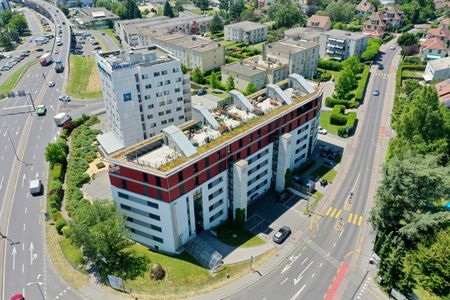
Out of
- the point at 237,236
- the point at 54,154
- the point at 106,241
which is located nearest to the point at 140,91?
the point at 54,154

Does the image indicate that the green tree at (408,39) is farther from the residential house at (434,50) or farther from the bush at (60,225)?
the bush at (60,225)

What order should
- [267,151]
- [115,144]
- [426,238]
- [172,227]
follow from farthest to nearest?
[115,144], [267,151], [172,227], [426,238]

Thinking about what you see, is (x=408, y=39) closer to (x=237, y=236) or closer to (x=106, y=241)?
(x=237, y=236)

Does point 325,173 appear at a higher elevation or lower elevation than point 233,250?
higher

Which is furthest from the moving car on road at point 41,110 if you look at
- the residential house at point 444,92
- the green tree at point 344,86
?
the residential house at point 444,92

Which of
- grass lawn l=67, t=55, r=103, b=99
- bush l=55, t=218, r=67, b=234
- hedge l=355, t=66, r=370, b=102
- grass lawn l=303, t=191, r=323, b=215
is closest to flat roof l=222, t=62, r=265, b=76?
hedge l=355, t=66, r=370, b=102

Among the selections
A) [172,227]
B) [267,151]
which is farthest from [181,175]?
[267,151]

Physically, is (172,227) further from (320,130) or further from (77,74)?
(77,74)
